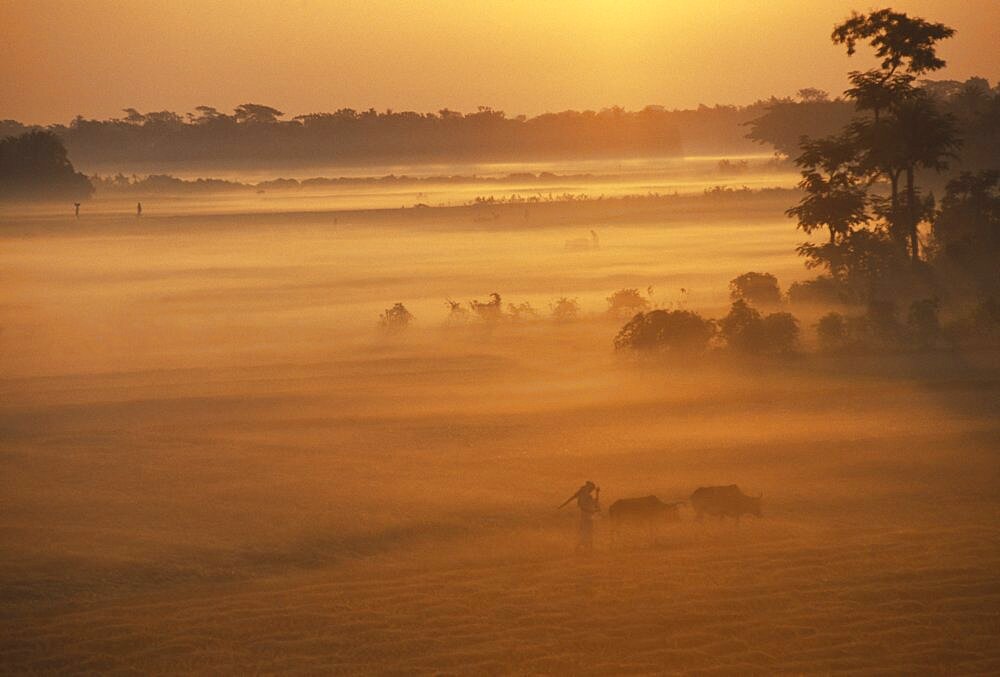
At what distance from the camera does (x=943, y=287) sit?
3453cm

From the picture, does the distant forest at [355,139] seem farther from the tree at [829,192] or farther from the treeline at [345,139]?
the tree at [829,192]

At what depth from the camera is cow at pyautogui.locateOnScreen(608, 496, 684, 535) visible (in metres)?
14.2

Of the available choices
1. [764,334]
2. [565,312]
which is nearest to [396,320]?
[565,312]

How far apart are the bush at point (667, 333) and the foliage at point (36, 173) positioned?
65.0 m

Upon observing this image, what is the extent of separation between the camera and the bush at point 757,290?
115ft

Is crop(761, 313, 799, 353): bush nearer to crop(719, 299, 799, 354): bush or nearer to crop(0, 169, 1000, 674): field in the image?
crop(719, 299, 799, 354): bush

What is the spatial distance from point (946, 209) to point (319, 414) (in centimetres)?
2383

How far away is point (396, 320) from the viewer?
33469mm

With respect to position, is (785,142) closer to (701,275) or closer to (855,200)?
(701,275)

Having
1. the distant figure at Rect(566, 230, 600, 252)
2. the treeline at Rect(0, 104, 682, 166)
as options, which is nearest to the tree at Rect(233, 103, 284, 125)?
the treeline at Rect(0, 104, 682, 166)

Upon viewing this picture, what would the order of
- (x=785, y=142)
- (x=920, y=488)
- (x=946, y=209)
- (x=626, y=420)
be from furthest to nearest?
(x=785, y=142), (x=946, y=209), (x=626, y=420), (x=920, y=488)

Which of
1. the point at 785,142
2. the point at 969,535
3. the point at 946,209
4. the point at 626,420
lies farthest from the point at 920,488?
the point at 785,142

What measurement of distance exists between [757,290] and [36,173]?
209 feet

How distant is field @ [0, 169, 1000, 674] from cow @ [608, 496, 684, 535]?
9.8 inches
